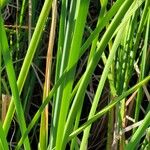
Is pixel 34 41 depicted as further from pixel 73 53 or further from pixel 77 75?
pixel 77 75

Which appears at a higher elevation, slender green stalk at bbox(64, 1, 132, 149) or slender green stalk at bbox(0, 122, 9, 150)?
slender green stalk at bbox(64, 1, 132, 149)

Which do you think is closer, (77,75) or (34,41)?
(34,41)

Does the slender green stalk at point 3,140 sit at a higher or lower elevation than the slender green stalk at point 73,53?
lower

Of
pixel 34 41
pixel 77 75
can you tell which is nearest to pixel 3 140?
pixel 34 41

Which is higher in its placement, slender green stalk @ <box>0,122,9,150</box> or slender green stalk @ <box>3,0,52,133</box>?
slender green stalk @ <box>3,0,52,133</box>

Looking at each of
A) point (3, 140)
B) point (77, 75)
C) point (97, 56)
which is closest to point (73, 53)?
point (97, 56)

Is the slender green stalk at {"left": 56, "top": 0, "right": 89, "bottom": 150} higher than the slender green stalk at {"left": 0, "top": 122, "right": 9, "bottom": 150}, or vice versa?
the slender green stalk at {"left": 56, "top": 0, "right": 89, "bottom": 150}

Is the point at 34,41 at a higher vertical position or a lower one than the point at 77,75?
higher

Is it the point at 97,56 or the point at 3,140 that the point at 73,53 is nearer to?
the point at 97,56
